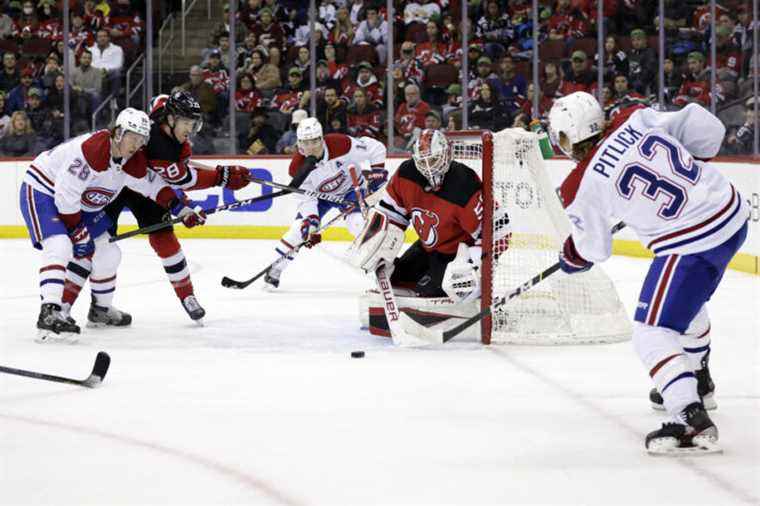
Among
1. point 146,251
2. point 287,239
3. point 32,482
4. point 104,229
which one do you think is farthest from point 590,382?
point 146,251

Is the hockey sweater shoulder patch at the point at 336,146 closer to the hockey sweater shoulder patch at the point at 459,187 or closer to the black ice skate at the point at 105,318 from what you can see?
the black ice skate at the point at 105,318

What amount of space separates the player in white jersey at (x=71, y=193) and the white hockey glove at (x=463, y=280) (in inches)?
51.9

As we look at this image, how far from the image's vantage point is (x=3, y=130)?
1001cm

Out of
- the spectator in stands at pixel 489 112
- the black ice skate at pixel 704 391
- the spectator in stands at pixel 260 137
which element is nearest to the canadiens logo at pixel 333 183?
the spectator in stands at pixel 489 112

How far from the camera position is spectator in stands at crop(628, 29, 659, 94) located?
916 cm

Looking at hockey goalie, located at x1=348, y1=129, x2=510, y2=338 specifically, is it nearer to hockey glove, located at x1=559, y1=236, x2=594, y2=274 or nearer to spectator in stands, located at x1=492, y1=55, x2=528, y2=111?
hockey glove, located at x1=559, y1=236, x2=594, y2=274

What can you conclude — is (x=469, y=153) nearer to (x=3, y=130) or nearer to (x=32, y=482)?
(x=32, y=482)

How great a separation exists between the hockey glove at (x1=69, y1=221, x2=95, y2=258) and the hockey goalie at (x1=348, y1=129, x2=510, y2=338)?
109 centimetres

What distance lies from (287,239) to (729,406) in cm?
357

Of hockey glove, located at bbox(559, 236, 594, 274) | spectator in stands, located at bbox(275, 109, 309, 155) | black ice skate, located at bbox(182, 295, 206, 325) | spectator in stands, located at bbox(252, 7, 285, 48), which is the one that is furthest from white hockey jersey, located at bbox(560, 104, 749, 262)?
spectator in stands, located at bbox(252, 7, 285, 48)

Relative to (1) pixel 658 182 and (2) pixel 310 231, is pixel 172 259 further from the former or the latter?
(1) pixel 658 182

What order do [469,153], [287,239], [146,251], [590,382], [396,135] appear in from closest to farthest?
[590,382], [469,153], [287,239], [146,251], [396,135]

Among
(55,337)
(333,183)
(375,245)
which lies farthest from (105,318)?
(333,183)

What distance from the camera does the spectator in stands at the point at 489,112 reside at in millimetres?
9367
